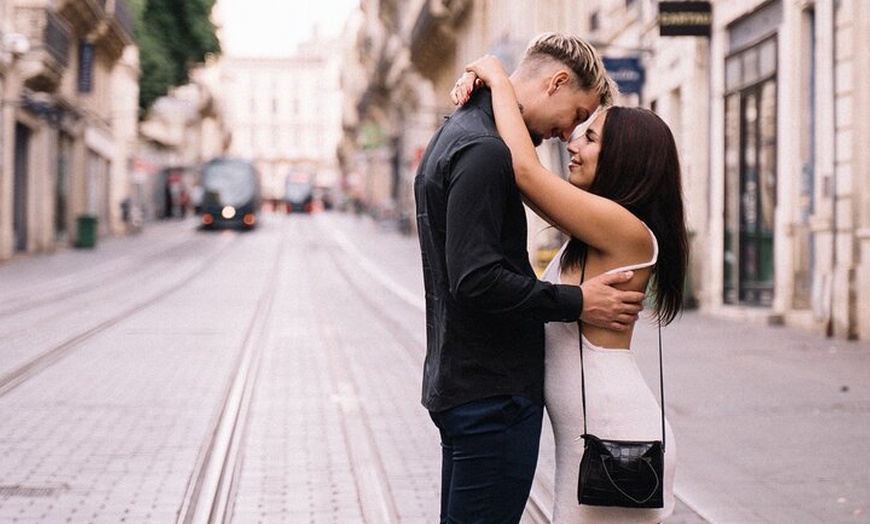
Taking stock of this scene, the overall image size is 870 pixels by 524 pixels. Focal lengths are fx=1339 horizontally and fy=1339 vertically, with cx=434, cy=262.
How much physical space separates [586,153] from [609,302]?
342 millimetres

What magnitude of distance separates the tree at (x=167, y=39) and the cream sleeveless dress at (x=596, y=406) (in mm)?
41789

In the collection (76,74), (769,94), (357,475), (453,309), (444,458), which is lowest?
(357,475)

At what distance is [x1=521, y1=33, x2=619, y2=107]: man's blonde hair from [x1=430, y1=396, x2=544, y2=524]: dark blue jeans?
0.70 meters

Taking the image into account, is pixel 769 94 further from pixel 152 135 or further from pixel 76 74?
pixel 152 135

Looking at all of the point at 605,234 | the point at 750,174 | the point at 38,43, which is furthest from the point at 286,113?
the point at 605,234

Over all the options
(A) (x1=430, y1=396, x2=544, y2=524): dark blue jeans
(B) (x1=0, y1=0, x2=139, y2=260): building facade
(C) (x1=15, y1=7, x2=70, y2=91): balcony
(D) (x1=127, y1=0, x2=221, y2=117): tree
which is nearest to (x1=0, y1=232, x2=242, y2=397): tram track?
(A) (x1=430, y1=396, x2=544, y2=524): dark blue jeans

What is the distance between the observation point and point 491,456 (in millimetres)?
2871

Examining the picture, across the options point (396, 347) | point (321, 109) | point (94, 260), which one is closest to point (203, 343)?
point (396, 347)

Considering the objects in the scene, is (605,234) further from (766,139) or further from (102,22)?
(102,22)

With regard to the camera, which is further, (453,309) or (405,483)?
(405,483)

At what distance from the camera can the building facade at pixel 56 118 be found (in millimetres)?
29312

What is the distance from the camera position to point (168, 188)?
67062 mm

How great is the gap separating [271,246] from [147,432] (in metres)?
31.1

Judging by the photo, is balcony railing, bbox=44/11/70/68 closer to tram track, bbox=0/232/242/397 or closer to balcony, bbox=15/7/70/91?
balcony, bbox=15/7/70/91
